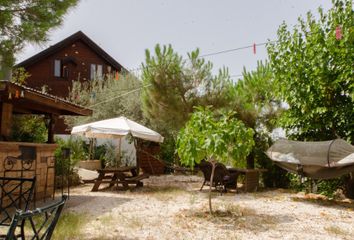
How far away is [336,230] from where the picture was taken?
5441mm

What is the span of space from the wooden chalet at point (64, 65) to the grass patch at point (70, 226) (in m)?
16.6

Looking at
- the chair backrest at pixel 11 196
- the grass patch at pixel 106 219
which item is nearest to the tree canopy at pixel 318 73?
the grass patch at pixel 106 219

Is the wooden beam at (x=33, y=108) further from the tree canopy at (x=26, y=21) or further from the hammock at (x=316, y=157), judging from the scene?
the hammock at (x=316, y=157)

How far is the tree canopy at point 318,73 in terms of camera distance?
28.3 feet

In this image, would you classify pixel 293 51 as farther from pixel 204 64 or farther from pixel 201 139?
pixel 201 139

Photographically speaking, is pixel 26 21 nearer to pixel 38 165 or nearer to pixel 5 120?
pixel 5 120

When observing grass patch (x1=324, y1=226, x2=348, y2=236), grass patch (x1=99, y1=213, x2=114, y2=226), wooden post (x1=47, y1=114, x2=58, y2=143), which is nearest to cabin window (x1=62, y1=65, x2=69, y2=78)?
wooden post (x1=47, y1=114, x2=58, y2=143)

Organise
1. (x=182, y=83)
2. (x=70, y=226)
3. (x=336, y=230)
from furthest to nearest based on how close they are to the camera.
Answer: (x=182, y=83) < (x=336, y=230) < (x=70, y=226)

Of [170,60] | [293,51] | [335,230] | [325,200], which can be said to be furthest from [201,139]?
[170,60]

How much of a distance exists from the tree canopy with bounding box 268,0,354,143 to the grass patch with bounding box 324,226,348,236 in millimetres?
3698

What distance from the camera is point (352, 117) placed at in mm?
8719

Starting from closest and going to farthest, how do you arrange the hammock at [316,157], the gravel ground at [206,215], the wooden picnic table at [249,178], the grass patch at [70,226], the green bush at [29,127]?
the grass patch at [70,226] → the gravel ground at [206,215] → the hammock at [316,157] → the green bush at [29,127] → the wooden picnic table at [249,178]

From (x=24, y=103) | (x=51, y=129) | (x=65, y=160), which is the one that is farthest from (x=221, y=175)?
(x=24, y=103)

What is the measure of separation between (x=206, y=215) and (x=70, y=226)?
237 cm
